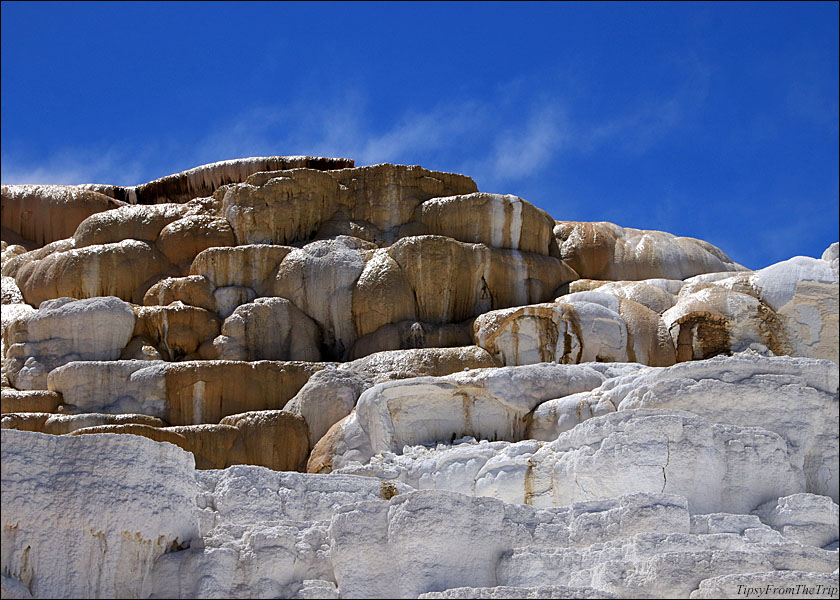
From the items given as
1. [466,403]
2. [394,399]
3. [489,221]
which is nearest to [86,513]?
[394,399]

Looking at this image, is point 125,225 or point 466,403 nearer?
point 466,403

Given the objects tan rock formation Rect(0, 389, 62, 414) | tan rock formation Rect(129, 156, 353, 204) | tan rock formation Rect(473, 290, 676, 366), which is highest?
tan rock formation Rect(129, 156, 353, 204)

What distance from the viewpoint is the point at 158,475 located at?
988 cm

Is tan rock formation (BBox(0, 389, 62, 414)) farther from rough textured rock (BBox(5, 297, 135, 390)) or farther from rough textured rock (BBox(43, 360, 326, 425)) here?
rough textured rock (BBox(5, 297, 135, 390))

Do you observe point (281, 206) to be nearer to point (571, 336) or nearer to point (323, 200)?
point (323, 200)

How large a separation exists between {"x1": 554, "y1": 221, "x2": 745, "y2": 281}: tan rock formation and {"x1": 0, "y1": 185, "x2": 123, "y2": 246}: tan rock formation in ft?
39.5

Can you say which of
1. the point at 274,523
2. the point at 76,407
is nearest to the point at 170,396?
the point at 76,407

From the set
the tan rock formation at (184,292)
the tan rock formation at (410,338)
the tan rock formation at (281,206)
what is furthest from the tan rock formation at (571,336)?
the tan rock formation at (281,206)

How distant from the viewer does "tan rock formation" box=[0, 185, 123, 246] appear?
30.6m

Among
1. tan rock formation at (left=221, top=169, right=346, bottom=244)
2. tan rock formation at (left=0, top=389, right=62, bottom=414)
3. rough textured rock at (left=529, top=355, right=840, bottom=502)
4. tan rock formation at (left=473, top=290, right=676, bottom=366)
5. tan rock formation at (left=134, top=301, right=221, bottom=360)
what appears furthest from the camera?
tan rock formation at (left=221, top=169, right=346, bottom=244)

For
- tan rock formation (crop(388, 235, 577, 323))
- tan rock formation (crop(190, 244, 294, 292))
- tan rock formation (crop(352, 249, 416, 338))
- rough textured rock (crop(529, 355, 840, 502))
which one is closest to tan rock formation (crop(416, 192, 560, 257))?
tan rock formation (crop(388, 235, 577, 323))

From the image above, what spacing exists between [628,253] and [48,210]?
14792mm

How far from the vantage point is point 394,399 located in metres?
15.9

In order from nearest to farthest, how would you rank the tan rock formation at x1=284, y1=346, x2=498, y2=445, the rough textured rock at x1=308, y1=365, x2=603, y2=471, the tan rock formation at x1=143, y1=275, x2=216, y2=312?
the rough textured rock at x1=308, y1=365, x2=603, y2=471
the tan rock formation at x1=284, y1=346, x2=498, y2=445
the tan rock formation at x1=143, y1=275, x2=216, y2=312
